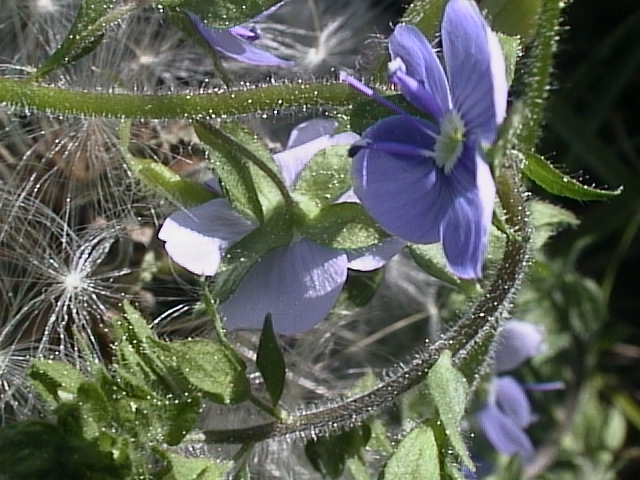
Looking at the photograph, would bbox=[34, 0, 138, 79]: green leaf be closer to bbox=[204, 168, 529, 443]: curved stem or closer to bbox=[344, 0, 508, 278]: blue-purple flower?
bbox=[344, 0, 508, 278]: blue-purple flower

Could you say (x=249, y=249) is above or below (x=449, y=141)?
below

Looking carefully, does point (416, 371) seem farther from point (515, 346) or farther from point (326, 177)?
point (515, 346)

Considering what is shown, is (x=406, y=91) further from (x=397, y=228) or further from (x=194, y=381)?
(x=194, y=381)

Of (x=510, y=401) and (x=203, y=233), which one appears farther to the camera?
(x=510, y=401)

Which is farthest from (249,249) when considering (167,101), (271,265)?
(167,101)

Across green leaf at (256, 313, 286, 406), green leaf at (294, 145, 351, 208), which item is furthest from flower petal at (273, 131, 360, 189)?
green leaf at (256, 313, 286, 406)

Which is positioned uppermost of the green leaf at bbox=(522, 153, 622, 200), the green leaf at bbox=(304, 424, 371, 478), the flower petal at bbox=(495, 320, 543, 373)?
the green leaf at bbox=(522, 153, 622, 200)

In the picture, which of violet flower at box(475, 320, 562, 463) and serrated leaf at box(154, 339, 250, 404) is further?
violet flower at box(475, 320, 562, 463)

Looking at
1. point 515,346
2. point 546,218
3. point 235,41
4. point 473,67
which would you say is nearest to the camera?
point 473,67

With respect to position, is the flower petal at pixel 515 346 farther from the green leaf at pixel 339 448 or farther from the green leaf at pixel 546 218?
the green leaf at pixel 339 448
